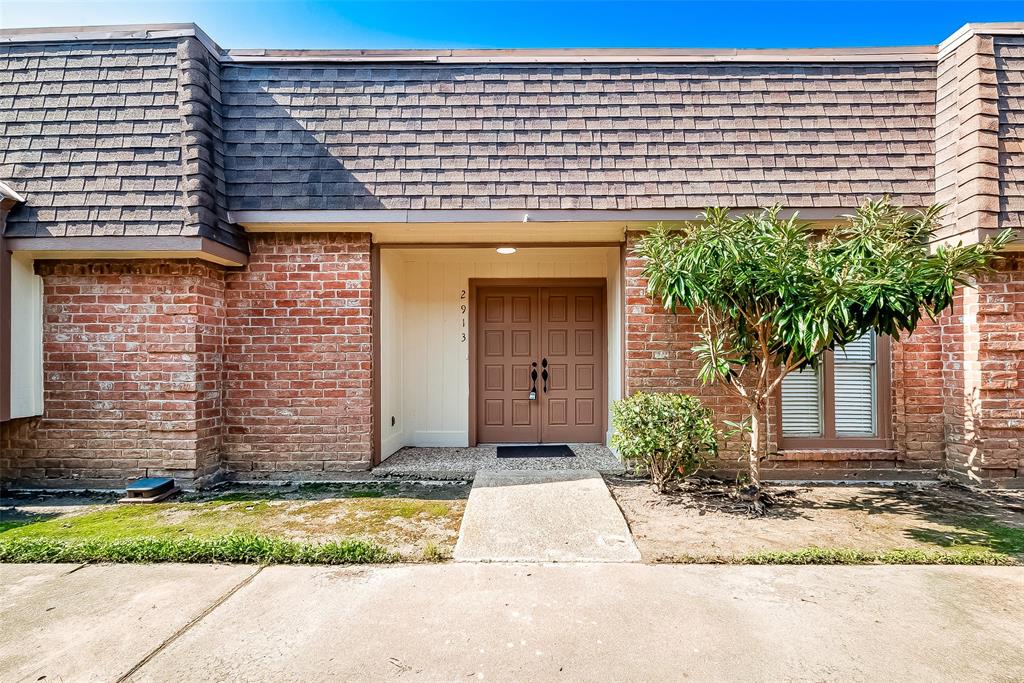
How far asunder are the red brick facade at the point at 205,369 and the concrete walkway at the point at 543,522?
1.67 metres

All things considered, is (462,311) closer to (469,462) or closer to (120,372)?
(469,462)

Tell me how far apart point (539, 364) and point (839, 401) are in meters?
3.43

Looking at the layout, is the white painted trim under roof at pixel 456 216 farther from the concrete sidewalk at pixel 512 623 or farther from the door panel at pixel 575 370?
the concrete sidewalk at pixel 512 623

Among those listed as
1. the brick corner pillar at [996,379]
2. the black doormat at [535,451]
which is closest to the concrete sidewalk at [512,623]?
the brick corner pillar at [996,379]

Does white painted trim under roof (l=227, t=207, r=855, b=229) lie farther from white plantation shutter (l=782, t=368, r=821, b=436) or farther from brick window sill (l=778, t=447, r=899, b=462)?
brick window sill (l=778, t=447, r=899, b=462)

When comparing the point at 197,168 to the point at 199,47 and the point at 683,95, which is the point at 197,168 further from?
the point at 683,95

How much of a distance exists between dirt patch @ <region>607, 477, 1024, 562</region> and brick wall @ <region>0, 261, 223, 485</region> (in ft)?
13.9

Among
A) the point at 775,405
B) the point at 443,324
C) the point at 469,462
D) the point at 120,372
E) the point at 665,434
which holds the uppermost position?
the point at 443,324

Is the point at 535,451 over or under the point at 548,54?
under

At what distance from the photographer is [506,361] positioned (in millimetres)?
6961

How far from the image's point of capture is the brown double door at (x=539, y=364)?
6.90m

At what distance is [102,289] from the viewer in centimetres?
496

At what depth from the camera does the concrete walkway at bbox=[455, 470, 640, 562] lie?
347 centimetres

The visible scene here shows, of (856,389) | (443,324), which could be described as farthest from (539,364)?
(856,389)
